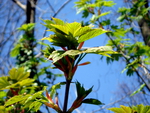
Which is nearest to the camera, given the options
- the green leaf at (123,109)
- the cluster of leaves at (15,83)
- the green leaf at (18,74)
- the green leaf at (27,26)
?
the green leaf at (123,109)

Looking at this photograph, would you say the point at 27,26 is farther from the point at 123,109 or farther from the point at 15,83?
the point at 123,109

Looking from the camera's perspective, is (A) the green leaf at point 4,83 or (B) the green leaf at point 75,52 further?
(A) the green leaf at point 4,83

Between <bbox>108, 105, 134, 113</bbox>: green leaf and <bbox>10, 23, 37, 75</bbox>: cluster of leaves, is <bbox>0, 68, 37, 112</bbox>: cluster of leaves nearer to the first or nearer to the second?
<bbox>108, 105, 134, 113</bbox>: green leaf

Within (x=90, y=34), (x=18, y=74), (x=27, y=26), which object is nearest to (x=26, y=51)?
(x=27, y=26)

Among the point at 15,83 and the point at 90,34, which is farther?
the point at 15,83

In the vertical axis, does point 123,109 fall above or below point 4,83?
Answer: below

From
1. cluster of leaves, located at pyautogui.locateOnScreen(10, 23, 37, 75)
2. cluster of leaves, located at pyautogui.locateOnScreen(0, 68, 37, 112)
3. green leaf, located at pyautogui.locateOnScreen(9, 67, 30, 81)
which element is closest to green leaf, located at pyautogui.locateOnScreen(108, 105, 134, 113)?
cluster of leaves, located at pyautogui.locateOnScreen(0, 68, 37, 112)

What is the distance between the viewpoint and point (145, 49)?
2424mm

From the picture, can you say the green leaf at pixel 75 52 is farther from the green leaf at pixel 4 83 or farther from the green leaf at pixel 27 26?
the green leaf at pixel 27 26

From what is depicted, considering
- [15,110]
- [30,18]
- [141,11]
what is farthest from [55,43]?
[30,18]

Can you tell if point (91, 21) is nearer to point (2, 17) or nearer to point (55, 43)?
point (55, 43)

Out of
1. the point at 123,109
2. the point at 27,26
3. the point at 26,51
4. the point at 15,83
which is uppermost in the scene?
the point at 27,26

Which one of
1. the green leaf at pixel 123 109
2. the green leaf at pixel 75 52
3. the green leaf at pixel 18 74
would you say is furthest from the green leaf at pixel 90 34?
the green leaf at pixel 18 74

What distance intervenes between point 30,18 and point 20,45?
88 cm
